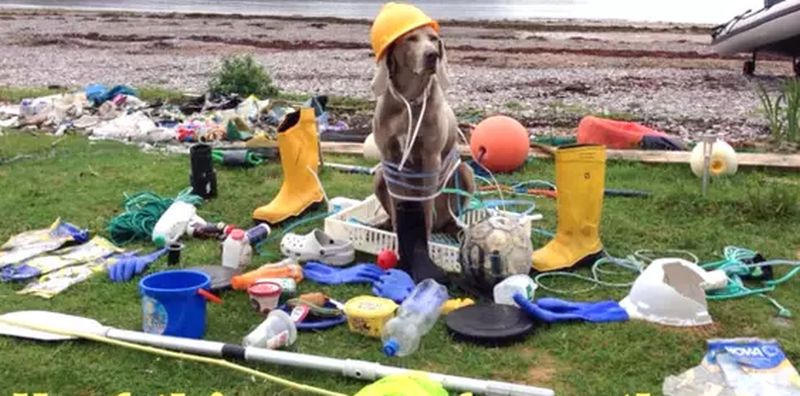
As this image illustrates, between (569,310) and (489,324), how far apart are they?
47 centimetres

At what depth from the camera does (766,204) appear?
242 inches

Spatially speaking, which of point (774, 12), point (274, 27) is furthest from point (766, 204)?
point (274, 27)

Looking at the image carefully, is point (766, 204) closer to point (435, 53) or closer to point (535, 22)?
point (435, 53)

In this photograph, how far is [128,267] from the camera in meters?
5.06

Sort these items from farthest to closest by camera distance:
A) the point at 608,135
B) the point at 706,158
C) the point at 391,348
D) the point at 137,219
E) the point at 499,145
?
the point at 608,135 → the point at 499,145 → the point at 706,158 → the point at 137,219 → the point at 391,348

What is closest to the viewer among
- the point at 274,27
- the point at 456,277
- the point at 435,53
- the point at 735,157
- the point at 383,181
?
the point at 435,53

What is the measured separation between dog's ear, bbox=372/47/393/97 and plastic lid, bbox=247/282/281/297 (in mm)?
1216

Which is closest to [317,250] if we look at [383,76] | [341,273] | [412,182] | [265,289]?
[341,273]

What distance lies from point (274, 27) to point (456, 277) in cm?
2495

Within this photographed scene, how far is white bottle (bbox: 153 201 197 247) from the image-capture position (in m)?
5.61

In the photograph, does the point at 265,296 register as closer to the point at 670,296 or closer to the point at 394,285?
the point at 394,285

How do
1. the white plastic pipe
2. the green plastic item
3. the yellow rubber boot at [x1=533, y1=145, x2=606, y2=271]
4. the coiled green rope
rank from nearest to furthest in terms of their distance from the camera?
1. the green plastic item
2. the white plastic pipe
3. the yellow rubber boot at [x1=533, y1=145, x2=606, y2=271]
4. the coiled green rope

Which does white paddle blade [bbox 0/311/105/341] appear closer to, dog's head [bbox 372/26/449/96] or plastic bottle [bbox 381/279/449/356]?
plastic bottle [bbox 381/279/449/356]

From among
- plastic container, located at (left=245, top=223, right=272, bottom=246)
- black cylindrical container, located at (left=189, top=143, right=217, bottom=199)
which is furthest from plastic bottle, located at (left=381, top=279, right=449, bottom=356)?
black cylindrical container, located at (left=189, top=143, right=217, bottom=199)
